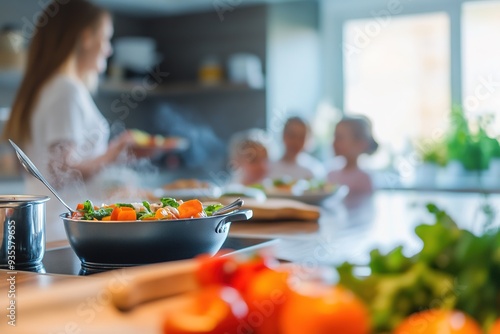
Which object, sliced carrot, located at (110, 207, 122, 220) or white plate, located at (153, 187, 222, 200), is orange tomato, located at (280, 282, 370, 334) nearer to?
sliced carrot, located at (110, 207, 122, 220)

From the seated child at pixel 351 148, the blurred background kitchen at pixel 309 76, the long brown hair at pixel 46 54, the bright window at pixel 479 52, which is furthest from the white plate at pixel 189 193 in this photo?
the bright window at pixel 479 52

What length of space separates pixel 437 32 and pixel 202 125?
5.82ft

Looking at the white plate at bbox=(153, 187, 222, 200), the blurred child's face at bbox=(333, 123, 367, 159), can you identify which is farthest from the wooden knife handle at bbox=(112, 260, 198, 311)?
the blurred child's face at bbox=(333, 123, 367, 159)

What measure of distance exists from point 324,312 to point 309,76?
4.53 metres

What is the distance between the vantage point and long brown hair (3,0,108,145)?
2393mm

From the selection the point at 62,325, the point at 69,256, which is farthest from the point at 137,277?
the point at 69,256

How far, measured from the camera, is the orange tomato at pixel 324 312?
21.2 inches

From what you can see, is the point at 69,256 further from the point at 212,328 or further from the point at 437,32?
the point at 437,32

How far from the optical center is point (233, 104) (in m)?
5.05

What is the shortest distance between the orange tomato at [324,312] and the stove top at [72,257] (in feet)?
1.82

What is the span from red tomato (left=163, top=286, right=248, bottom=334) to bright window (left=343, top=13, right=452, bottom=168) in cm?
405

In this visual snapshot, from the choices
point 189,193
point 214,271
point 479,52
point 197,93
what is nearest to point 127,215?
point 214,271

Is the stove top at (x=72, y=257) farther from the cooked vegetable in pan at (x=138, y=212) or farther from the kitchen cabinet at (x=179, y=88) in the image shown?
the kitchen cabinet at (x=179, y=88)

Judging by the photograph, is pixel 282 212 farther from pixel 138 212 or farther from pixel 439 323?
pixel 439 323
